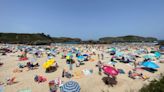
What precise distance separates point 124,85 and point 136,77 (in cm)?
210

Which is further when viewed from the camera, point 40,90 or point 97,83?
point 97,83

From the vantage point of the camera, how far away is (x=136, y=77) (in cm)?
1232

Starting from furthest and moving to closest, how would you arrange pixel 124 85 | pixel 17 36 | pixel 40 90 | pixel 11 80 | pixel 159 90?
1. pixel 17 36
2. pixel 11 80
3. pixel 124 85
4. pixel 40 90
5. pixel 159 90

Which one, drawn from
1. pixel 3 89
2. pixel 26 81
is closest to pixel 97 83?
pixel 26 81

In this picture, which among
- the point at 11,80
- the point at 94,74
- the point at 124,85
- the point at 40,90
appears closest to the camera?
the point at 40,90

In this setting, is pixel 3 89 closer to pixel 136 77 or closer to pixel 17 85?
pixel 17 85

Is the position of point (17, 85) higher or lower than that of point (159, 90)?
lower

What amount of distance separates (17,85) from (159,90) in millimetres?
10078

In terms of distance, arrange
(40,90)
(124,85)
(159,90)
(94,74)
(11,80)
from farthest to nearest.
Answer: (94,74) < (11,80) < (124,85) < (40,90) < (159,90)

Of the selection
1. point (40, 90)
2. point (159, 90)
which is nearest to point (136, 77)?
point (159, 90)

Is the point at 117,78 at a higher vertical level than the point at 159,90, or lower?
lower

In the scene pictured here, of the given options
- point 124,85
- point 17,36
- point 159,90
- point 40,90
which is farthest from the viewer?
point 17,36

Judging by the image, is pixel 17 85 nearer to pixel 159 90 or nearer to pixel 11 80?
pixel 11 80

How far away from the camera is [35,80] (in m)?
12.0
